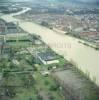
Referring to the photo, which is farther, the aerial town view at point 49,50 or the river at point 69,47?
the river at point 69,47

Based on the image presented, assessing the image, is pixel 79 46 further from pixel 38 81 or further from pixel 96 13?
pixel 38 81

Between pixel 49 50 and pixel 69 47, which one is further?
pixel 69 47

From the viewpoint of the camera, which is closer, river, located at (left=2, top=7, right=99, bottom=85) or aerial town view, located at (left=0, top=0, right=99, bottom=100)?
aerial town view, located at (left=0, top=0, right=99, bottom=100)

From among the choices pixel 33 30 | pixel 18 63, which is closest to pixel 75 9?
pixel 33 30

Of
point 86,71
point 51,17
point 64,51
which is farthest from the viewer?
point 51,17

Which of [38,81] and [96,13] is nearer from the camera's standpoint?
[38,81]
